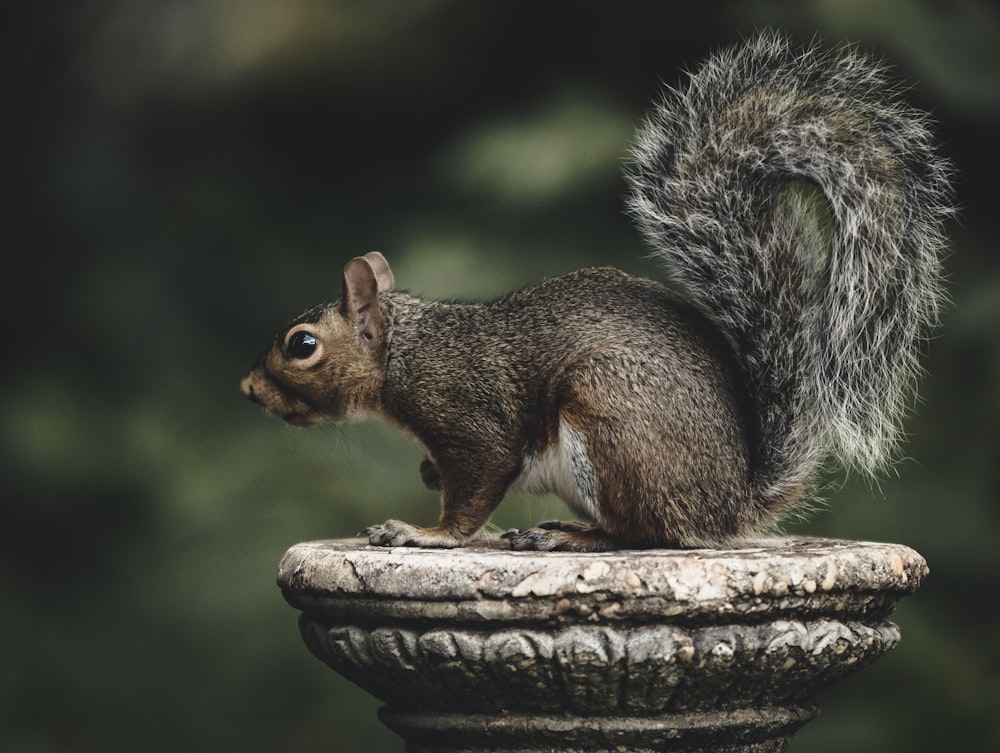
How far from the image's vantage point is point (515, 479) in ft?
5.30

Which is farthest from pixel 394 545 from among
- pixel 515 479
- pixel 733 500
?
pixel 733 500

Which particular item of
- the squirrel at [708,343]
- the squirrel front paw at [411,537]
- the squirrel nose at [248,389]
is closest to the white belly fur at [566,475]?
the squirrel at [708,343]

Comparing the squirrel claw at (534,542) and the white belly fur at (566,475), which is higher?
the white belly fur at (566,475)

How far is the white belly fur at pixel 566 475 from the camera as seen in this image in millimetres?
1485

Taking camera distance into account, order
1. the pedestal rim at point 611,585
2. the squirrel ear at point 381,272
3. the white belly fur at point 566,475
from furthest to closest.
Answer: the squirrel ear at point 381,272
the white belly fur at point 566,475
the pedestal rim at point 611,585

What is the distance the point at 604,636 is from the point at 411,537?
14.1 inches

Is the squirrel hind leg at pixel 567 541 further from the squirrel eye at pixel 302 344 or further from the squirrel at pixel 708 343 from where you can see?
the squirrel eye at pixel 302 344

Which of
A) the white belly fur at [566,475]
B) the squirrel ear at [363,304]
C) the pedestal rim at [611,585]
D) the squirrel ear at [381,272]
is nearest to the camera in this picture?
the pedestal rim at [611,585]

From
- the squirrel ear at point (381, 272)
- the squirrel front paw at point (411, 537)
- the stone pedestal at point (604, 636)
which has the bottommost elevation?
the stone pedestal at point (604, 636)

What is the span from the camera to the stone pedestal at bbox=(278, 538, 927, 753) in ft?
4.27

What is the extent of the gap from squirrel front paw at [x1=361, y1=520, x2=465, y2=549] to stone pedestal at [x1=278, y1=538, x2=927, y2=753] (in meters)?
0.11

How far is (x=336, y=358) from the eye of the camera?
168cm

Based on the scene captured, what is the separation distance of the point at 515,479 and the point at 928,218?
2.00ft

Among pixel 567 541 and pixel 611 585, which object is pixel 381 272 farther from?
pixel 611 585
